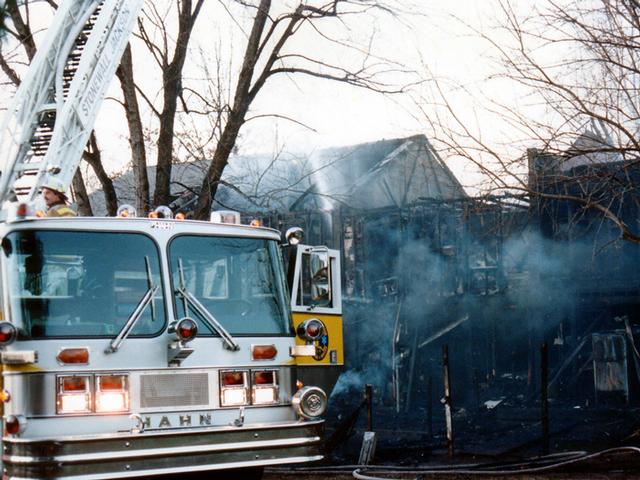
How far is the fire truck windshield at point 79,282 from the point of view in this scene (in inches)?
238

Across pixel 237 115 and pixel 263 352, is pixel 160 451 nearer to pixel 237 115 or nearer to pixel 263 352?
pixel 263 352

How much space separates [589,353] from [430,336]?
3.23 meters

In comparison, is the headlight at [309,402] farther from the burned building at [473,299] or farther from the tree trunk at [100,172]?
the burned building at [473,299]

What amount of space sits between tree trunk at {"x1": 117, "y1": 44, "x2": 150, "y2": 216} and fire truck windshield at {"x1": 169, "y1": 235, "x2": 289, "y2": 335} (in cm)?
769

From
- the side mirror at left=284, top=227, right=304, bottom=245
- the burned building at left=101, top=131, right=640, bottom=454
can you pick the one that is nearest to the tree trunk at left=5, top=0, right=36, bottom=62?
the burned building at left=101, top=131, right=640, bottom=454

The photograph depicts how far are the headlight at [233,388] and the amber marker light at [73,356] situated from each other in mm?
987

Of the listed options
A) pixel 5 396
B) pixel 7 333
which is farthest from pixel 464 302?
pixel 7 333

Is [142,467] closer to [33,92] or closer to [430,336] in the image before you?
[33,92]

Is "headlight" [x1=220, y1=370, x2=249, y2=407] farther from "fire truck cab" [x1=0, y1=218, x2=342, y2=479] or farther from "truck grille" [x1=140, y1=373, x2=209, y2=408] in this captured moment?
"truck grille" [x1=140, y1=373, x2=209, y2=408]

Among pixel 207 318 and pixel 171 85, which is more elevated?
pixel 171 85

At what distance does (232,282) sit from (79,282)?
1123mm

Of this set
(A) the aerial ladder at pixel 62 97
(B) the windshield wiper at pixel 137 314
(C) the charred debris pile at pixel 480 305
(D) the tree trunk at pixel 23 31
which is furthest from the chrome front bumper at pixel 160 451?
(D) the tree trunk at pixel 23 31

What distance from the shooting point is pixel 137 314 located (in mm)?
6199

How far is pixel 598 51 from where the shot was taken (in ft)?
29.3
